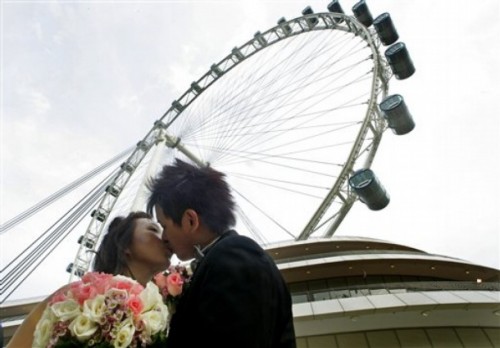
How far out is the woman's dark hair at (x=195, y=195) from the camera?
4.98 ft

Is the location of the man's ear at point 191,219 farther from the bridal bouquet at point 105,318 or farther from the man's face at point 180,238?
the bridal bouquet at point 105,318

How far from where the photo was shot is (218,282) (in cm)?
108

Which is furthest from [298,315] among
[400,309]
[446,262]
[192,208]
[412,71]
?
[412,71]

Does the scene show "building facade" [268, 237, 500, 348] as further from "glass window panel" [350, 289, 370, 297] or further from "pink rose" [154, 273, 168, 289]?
"pink rose" [154, 273, 168, 289]

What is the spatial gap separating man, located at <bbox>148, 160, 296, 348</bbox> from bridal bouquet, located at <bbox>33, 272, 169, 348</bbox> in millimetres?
297

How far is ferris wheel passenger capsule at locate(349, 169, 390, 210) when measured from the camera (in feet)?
47.1

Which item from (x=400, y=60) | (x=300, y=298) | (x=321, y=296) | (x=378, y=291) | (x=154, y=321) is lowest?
(x=378, y=291)

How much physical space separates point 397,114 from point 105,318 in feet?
53.7

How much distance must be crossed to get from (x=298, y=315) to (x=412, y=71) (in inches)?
588

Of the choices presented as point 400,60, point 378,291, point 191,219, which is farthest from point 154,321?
point 400,60

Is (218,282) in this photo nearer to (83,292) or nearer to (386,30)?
(83,292)

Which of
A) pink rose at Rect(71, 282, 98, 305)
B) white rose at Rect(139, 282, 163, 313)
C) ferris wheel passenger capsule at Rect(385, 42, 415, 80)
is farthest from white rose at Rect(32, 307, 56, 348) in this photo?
ferris wheel passenger capsule at Rect(385, 42, 415, 80)

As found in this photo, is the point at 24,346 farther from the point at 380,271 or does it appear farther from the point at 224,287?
the point at 380,271

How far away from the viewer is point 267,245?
16344mm
